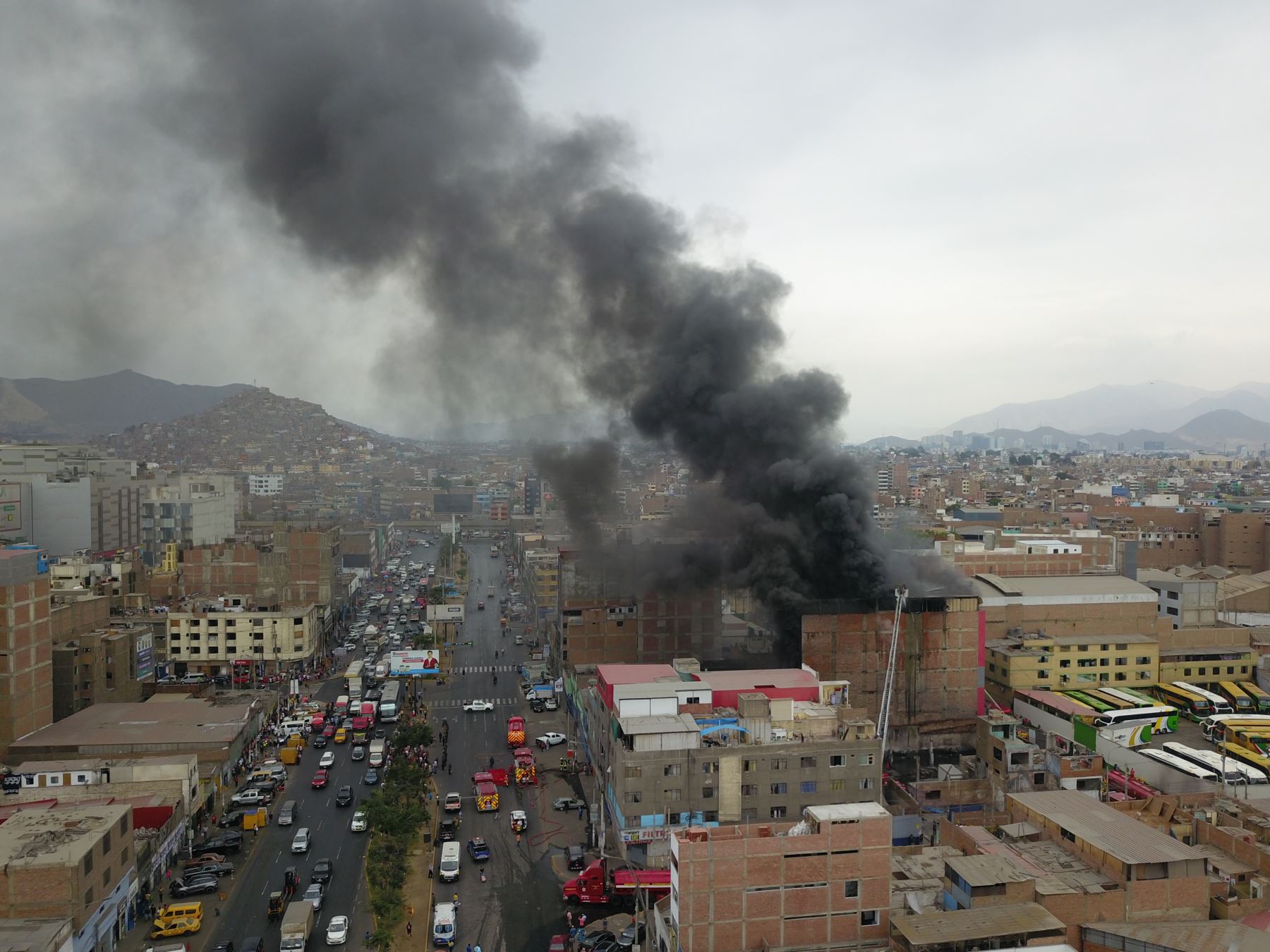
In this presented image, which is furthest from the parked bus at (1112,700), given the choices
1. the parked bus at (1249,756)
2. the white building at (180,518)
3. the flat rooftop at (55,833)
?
the white building at (180,518)

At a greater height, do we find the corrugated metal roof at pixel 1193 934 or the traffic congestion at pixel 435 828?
the corrugated metal roof at pixel 1193 934

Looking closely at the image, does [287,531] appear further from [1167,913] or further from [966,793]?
[1167,913]

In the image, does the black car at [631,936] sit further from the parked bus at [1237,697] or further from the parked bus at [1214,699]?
the parked bus at [1237,697]

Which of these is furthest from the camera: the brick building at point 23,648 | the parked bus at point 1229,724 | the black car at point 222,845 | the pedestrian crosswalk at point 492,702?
the pedestrian crosswalk at point 492,702

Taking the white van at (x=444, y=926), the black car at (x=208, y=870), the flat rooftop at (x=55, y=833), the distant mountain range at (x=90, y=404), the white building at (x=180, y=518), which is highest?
the distant mountain range at (x=90, y=404)

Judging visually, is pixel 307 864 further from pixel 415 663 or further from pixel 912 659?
pixel 415 663

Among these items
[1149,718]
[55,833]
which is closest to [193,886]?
[55,833]

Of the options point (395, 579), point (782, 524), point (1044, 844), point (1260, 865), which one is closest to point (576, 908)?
point (1044, 844)

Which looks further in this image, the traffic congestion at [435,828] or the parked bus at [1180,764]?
the parked bus at [1180,764]
